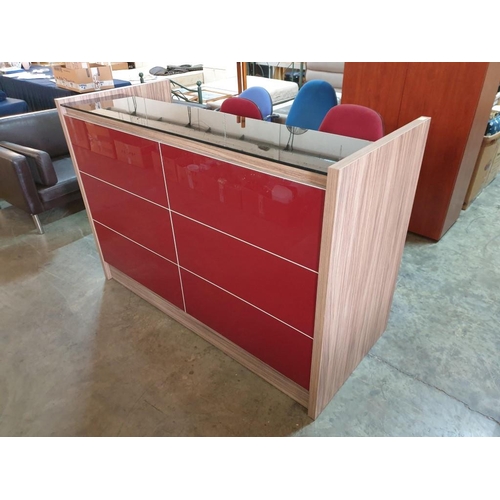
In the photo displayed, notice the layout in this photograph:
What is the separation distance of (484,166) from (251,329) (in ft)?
8.83

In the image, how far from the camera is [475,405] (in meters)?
1.86

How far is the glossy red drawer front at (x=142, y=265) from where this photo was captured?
226 centimetres

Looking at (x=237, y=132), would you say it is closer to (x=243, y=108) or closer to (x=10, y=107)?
(x=243, y=108)

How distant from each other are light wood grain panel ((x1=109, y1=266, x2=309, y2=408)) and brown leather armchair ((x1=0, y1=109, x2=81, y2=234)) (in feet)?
3.37

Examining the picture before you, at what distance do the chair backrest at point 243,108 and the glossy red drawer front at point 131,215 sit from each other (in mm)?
795

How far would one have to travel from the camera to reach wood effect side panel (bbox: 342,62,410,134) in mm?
2785

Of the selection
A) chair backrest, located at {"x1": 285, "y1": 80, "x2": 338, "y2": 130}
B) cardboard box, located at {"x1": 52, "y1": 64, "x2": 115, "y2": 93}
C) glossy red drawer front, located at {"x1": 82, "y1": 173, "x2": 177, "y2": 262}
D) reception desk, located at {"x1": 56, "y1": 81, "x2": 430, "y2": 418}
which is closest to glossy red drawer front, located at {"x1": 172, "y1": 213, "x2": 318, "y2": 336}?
reception desk, located at {"x1": 56, "y1": 81, "x2": 430, "y2": 418}

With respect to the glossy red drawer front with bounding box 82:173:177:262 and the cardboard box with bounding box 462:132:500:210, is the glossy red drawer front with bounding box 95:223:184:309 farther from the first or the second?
the cardboard box with bounding box 462:132:500:210

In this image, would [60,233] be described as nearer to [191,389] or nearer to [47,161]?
[47,161]

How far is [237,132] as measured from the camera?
1741mm

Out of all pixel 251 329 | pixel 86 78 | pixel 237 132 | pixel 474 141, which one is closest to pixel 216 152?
pixel 237 132

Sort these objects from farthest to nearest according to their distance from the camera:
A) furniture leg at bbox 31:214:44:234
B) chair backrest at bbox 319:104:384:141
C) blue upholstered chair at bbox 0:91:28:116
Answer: blue upholstered chair at bbox 0:91:28:116
furniture leg at bbox 31:214:44:234
chair backrest at bbox 319:104:384:141

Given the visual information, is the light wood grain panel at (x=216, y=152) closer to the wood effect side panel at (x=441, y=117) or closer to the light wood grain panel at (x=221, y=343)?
the light wood grain panel at (x=221, y=343)

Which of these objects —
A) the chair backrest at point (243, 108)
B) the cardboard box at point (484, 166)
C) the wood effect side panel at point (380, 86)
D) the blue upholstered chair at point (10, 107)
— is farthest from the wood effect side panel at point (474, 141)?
the blue upholstered chair at point (10, 107)
